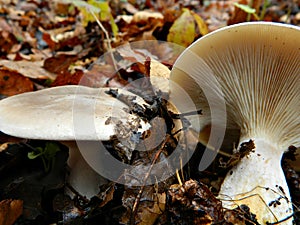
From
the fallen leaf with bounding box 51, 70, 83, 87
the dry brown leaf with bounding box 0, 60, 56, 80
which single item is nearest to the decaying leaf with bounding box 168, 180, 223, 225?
the fallen leaf with bounding box 51, 70, 83, 87

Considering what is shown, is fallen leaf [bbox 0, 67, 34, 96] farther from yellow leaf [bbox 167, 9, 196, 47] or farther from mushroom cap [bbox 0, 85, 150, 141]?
yellow leaf [bbox 167, 9, 196, 47]

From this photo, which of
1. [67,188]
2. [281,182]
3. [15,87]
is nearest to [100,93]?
[67,188]

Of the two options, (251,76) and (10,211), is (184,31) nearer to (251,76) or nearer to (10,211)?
(251,76)

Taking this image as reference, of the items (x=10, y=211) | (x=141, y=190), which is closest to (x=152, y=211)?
(x=141, y=190)

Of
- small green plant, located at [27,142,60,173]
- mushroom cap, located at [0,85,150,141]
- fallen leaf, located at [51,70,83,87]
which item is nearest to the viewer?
mushroom cap, located at [0,85,150,141]

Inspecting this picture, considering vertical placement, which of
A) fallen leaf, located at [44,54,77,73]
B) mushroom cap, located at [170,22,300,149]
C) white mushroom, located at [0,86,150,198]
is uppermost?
mushroom cap, located at [170,22,300,149]
